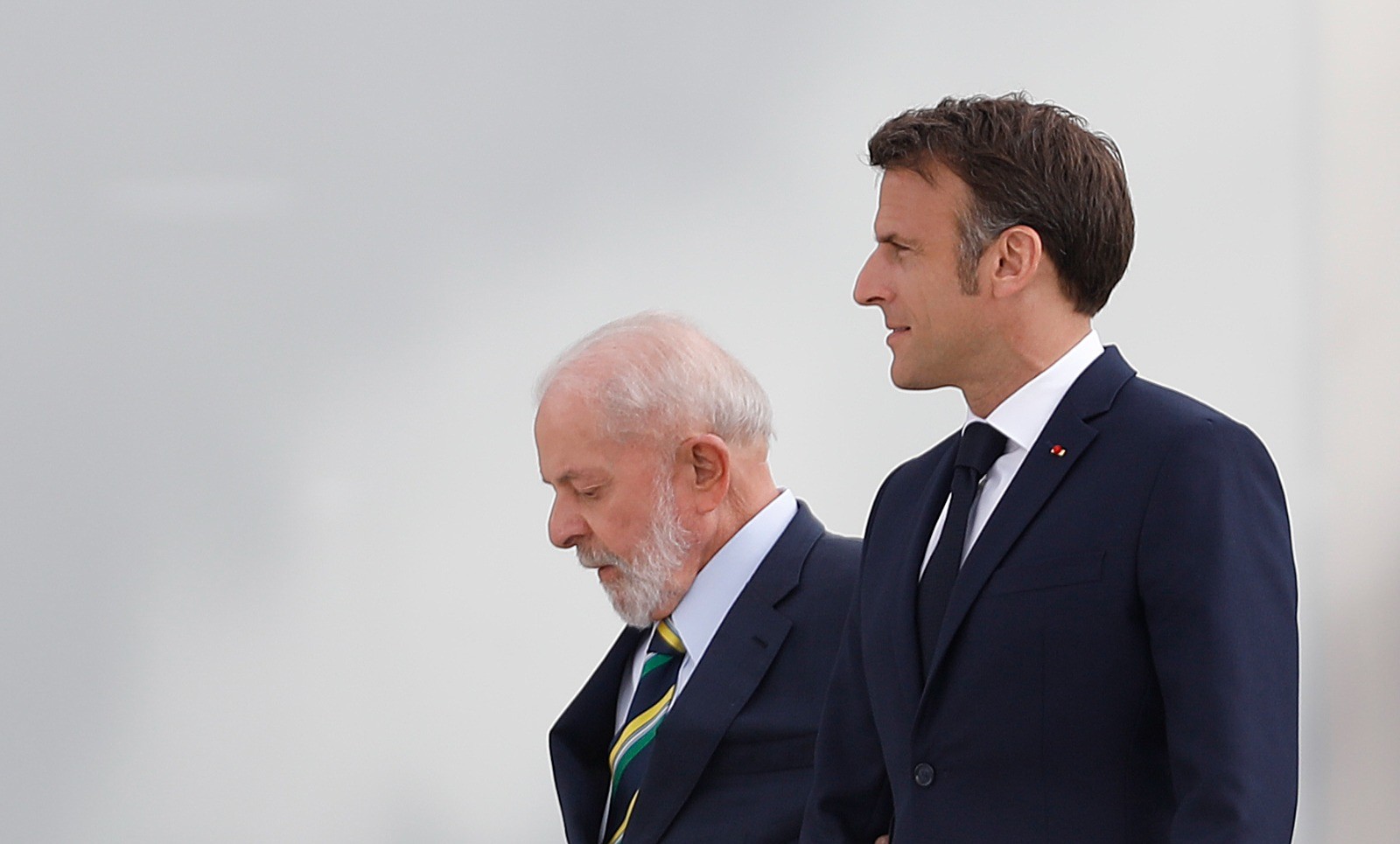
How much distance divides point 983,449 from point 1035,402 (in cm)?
A: 7

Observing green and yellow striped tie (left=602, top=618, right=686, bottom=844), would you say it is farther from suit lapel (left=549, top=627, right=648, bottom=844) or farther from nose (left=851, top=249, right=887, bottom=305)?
nose (left=851, top=249, right=887, bottom=305)

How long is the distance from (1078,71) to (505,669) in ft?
5.16

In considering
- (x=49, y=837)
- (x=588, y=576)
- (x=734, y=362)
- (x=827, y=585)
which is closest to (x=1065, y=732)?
(x=827, y=585)

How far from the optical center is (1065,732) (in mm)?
1526

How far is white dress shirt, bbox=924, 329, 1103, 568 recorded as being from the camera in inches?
65.5

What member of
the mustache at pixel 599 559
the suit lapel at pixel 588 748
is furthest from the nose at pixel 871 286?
the suit lapel at pixel 588 748

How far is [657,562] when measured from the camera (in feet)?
7.19

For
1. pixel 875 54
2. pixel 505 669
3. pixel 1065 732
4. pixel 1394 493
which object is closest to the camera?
pixel 1065 732

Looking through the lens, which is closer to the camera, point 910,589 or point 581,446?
point 910,589

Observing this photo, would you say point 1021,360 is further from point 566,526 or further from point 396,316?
point 396,316

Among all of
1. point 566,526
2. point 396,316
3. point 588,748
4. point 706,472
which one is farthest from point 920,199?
point 396,316

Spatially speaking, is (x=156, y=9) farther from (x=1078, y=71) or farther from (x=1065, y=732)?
(x=1065, y=732)

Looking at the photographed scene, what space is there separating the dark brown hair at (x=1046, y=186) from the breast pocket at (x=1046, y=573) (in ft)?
0.97

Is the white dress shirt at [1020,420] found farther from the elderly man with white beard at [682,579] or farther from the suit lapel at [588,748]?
the suit lapel at [588,748]
